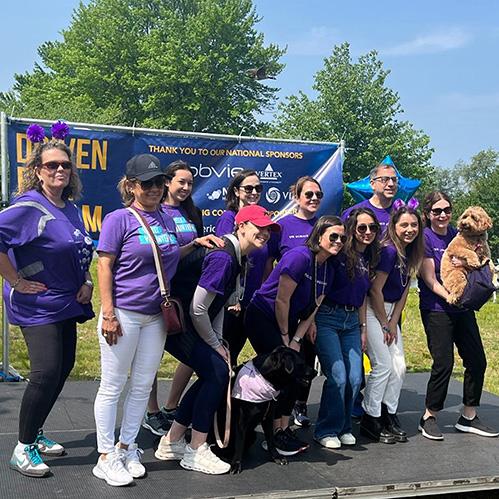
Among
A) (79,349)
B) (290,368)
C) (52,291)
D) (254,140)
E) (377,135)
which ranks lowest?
(79,349)

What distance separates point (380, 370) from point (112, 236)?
2.31 metres

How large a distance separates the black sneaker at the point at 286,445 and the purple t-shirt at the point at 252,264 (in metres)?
0.94

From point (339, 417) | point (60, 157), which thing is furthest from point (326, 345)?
point (60, 157)

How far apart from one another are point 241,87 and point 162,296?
39687 millimetres

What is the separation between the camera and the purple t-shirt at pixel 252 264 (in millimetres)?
4578

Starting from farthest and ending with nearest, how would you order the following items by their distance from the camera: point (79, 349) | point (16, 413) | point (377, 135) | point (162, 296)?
point (377, 135) → point (79, 349) → point (16, 413) → point (162, 296)

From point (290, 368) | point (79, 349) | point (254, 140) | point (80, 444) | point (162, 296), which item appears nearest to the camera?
point (162, 296)

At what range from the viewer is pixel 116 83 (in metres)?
40.4

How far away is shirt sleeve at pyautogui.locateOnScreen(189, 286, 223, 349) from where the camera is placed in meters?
3.66

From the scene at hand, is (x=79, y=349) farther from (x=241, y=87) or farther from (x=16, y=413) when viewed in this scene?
(x=241, y=87)

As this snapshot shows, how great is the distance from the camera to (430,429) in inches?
192

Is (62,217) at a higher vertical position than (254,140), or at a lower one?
lower

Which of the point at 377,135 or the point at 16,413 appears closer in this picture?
the point at 16,413

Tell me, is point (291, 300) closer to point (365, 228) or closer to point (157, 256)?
point (365, 228)
